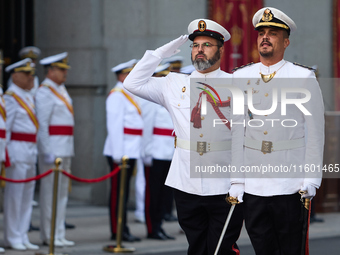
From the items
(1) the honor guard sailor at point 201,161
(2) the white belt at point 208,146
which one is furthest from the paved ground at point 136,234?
(2) the white belt at point 208,146

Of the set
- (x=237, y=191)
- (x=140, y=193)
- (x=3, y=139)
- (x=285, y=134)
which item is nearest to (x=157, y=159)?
(x=140, y=193)

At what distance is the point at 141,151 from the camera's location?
9211 millimetres

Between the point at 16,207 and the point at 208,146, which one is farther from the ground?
the point at 208,146

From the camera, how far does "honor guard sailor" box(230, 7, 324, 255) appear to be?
16.8 feet

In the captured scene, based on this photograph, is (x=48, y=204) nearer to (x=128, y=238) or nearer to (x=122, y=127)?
(x=128, y=238)

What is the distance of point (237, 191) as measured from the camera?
17.2 feet

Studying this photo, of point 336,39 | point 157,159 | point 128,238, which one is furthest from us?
point 336,39

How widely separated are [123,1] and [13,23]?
5.94 feet

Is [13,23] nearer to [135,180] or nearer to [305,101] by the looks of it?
[135,180]

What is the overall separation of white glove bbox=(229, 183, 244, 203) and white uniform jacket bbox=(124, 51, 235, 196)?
20cm

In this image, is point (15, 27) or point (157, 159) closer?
point (157, 159)

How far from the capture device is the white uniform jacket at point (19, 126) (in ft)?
27.2

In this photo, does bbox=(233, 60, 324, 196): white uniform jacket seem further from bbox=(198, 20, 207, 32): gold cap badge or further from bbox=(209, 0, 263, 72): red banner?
bbox=(209, 0, 263, 72): red banner

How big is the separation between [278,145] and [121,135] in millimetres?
3808
